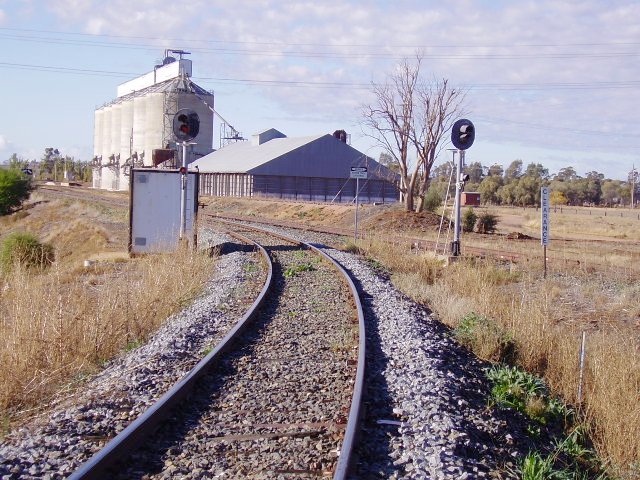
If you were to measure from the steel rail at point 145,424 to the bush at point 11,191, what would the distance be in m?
63.9

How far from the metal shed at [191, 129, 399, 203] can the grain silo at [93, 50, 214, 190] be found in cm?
638

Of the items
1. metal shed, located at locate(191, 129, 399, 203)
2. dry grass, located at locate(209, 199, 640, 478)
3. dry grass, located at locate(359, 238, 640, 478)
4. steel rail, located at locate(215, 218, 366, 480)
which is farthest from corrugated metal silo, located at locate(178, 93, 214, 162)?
steel rail, located at locate(215, 218, 366, 480)

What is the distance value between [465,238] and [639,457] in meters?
25.6

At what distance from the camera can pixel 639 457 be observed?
726 cm

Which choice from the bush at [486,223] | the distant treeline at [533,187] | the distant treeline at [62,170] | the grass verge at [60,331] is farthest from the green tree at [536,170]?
the grass verge at [60,331]

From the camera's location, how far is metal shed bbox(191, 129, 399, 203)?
71.2 m

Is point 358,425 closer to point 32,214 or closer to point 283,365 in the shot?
point 283,365

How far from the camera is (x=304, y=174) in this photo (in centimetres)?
7300

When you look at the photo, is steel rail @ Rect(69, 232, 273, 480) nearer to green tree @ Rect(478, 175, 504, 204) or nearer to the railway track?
the railway track

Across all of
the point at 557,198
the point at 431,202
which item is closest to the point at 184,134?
the point at 431,202

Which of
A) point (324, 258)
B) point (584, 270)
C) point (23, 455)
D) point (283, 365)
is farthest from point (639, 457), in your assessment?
point (324, 258)

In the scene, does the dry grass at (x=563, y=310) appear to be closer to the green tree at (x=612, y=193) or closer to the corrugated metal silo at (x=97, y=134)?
the corrugated metal silo at (x=97, y=134)

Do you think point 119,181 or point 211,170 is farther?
point 119,181

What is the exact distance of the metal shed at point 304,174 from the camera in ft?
234
